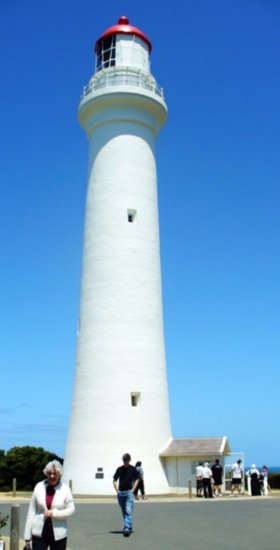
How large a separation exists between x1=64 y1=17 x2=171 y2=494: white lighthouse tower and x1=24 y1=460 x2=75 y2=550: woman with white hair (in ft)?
59.8

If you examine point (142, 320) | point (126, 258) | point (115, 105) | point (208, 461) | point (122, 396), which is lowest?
point (208, 461)

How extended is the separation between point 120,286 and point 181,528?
576 inches

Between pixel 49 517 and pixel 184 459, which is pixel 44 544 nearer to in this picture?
pixel 49 517

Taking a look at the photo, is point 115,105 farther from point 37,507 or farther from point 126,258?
point 37,507

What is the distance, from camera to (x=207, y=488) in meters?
24.5

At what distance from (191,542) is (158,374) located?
15.9 m

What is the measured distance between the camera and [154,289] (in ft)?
93.7

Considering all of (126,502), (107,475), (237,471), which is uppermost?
(237,471)

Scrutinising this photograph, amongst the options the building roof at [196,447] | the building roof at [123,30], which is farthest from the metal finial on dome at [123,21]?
the building roof at [196,447]

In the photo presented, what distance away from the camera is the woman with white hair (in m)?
7.97

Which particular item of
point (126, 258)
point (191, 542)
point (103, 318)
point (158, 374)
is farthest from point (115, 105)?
point (191, 542)

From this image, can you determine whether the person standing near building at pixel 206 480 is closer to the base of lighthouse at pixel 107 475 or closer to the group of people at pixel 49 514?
the base of lighthouse at pixel 107 475

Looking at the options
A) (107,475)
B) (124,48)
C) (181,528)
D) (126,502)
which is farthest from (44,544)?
(124,48)

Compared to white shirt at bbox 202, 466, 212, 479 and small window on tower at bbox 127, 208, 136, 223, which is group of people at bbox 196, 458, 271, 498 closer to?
white shirt at bbox 202, 466, 212, 479
